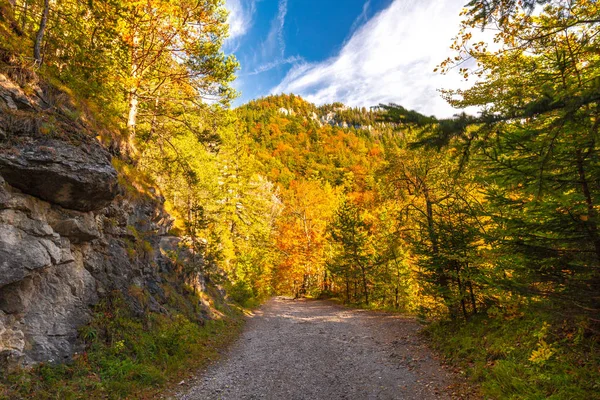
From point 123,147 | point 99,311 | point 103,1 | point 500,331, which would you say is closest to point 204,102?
point 123,147

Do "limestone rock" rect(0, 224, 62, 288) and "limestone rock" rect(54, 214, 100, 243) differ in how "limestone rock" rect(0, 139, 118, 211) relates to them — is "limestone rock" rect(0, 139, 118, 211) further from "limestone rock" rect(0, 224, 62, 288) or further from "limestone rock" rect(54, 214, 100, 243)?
"limestone rock" rect(0, 224, 62, 288)

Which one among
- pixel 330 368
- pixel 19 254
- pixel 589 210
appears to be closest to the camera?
pixel 589 210

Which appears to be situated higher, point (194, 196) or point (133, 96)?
point (133, 96)

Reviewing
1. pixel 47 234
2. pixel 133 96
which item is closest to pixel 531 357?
pixel 47 234

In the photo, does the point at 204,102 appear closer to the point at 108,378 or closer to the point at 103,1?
the point at 103,1

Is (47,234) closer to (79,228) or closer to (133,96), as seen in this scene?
(79,228)

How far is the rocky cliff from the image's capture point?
5.73 metres

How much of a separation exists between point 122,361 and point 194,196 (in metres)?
11.1

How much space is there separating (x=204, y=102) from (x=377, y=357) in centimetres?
1234

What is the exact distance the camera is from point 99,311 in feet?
25.0

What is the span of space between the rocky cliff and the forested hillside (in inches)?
1.4

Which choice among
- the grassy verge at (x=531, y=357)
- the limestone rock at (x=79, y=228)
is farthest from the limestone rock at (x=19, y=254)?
the grassy verge at (x=531, y=357)

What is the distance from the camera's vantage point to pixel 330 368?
870 centimetres

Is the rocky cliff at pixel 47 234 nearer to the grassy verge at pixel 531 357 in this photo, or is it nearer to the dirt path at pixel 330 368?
the dirt path at pixel 330 368
